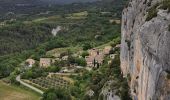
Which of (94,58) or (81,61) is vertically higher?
(94,58)

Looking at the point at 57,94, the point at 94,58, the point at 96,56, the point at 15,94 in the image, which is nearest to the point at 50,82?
the point at 15,94

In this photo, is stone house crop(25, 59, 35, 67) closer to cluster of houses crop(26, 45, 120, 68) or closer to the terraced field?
cluster of houses crop(26, 45, 120, 68)

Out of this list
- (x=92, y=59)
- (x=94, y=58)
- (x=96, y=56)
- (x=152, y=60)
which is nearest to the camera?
(x=152, y=60)

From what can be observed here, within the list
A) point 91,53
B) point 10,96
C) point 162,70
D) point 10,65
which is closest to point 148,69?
point 162,70

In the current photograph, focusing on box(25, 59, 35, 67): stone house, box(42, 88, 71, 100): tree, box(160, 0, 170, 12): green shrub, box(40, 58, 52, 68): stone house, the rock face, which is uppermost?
box(160, 0, 170, 12): green shrub

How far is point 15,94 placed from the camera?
95375 mm

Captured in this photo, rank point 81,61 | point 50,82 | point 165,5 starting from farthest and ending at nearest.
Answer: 1. point 81,61
2. point 50,82
3. point 165,5

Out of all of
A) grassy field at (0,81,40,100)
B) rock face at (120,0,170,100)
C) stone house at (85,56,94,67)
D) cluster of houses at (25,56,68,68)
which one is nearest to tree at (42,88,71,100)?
grassy field at (0,81,40,100)

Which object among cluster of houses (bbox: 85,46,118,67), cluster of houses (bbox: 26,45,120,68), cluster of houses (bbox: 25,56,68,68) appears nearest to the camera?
cluster of houses (bbox: 85,46,118,67)

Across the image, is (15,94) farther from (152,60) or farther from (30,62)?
(152,60)

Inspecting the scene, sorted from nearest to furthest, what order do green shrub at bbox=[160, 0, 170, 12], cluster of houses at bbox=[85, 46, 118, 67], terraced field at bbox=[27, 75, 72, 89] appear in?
green shrub at bbox=[160, 0, 170, 12] → terraced field at bbox=[27, 75, 72, 89] → cluster of houses at bbox=[85, 46, 118, 67]

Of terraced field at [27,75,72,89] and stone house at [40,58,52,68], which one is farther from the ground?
terraced field at [27,75,72,89]

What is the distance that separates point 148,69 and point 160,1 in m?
8.79

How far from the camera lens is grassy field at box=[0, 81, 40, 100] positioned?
300ft
